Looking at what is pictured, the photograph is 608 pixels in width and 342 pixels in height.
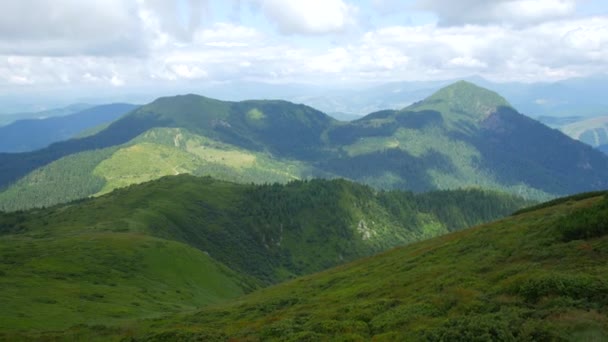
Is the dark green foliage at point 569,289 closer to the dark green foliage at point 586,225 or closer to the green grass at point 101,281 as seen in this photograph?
the dark green foliage at point 586,225

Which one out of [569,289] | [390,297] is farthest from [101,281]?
[569,289]

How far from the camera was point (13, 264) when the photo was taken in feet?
381

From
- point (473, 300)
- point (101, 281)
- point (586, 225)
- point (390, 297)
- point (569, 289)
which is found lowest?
point (101, 281)

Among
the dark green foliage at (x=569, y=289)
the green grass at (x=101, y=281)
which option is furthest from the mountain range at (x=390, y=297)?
the green grass at (x=101, y=281)

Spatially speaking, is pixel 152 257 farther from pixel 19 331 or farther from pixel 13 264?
pixel 19 331

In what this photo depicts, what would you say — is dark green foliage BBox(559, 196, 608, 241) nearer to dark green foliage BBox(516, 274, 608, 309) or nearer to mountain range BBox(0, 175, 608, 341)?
mountain range BBox(0, 175, 608, 341)

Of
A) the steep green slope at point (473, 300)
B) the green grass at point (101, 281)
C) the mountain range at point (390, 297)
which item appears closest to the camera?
Answer: the steep green slope at point (473, 300)

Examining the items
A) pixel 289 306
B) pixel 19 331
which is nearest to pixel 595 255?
pixel 289 306

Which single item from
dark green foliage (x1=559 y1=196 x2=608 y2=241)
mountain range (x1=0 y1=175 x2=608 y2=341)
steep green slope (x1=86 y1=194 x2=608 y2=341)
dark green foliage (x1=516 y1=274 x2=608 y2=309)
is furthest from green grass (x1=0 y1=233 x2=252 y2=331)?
dark green foliage (x1=559 y1=196 x2=608 y2=241)

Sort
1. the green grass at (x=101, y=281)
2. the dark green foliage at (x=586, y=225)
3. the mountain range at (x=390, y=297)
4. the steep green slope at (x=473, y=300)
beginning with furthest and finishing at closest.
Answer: the green grass at (x=101, y=281) → the dark green foliage at (x=586, y=225) → the mountain range at (x=390, y=297) → the steep green slope at (x=473, y=300)

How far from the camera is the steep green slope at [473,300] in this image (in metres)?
33.1

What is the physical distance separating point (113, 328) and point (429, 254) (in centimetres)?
4890

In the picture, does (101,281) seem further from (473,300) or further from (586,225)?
(586,225)

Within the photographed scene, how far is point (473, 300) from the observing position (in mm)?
40562
